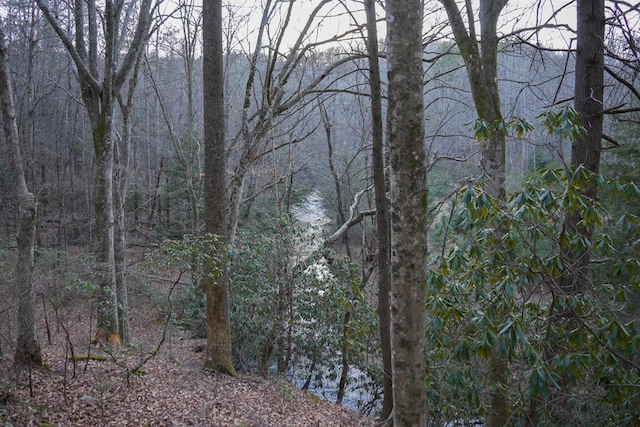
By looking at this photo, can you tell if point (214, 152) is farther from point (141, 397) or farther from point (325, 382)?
point (325, 382)

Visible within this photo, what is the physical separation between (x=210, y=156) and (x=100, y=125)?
3120 mm

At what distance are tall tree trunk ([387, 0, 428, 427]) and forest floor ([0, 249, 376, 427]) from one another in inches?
143

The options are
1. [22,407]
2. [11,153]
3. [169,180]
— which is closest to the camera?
[22,407]

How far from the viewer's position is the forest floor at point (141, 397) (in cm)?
535

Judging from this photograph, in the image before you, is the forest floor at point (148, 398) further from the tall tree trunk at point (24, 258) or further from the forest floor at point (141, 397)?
the tall tree trunk at point (24, 258)

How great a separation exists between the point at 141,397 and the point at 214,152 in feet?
12.8

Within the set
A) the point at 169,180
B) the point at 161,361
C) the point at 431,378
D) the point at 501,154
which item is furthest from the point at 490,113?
the point at 169,180

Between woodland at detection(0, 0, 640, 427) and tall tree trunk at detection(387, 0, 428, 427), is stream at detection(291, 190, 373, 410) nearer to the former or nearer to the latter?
woodland at detection(0, 0, 640, 427)

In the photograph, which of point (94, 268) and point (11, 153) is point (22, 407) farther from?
point (94, 268)

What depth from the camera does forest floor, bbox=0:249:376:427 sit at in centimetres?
535

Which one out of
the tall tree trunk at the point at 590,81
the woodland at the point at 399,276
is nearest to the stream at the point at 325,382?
the woodland at the point at 399,276

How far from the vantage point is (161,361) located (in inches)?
351

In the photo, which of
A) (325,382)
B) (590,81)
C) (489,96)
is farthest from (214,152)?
(325,382)

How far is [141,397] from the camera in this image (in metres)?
6.41
